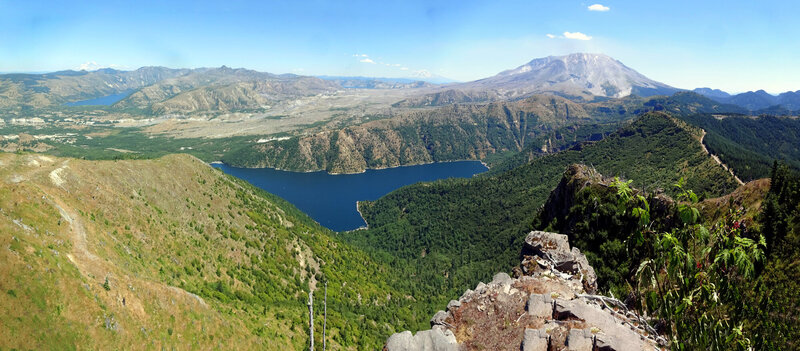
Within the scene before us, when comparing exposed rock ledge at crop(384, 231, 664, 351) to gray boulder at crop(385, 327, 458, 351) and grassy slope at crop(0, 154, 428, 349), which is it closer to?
gray boulder at crop(385, 327, 458, 351)

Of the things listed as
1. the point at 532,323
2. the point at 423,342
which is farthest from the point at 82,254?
the point at 532,323

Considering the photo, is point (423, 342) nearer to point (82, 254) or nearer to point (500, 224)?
point (82, 254)

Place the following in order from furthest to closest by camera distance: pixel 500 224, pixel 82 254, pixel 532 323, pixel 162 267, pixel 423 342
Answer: pixel 500 224 < pixel 162 267 < pixel 82 254 < pixel 423 342 < pixel 532 323

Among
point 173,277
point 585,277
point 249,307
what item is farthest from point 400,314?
point 585,277

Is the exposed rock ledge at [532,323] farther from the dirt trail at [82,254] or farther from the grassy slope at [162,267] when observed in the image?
the dirt trail at [82,254]

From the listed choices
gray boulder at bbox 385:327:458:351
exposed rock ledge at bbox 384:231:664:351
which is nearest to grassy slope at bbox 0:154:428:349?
gray boulder at bbox 385:327:458:351
